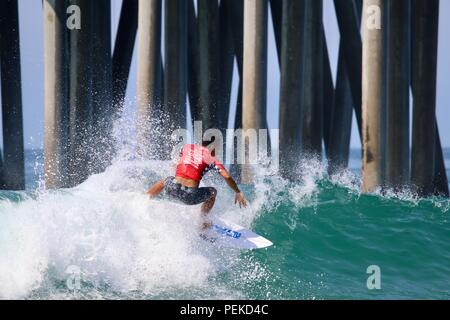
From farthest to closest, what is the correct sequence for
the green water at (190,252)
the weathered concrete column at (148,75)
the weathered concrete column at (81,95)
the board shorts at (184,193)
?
the weathered concrete column at (148,75)
the weathered concrete column at (81,95)
the board shorts at (184,193)
the green water at (190,252)

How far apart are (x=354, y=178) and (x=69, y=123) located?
7.14 m

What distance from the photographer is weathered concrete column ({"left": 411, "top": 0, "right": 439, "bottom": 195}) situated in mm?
16234

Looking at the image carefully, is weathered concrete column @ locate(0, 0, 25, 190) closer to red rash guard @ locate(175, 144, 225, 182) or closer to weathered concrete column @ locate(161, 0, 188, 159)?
weathered concrete column @ locate(161, 0, 188, 159)

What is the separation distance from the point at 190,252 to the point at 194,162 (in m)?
1.17

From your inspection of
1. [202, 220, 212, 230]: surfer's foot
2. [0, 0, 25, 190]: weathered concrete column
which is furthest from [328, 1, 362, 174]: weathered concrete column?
[202, 220, 212, 230]: surfer's foot

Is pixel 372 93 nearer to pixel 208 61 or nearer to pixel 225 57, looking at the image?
pixel 208 61

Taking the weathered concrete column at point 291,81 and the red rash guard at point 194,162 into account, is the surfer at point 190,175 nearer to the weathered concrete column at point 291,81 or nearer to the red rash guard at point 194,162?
the red rash guard at point 194,162

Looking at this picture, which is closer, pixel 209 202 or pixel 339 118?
pixel 209 202

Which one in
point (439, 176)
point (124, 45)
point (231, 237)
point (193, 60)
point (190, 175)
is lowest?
point (439, 176)

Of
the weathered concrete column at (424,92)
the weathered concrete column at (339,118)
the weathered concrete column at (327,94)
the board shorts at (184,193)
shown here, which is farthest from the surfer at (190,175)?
the weathered concrete column at (339,118)

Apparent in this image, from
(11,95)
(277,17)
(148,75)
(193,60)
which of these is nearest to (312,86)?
(277,17)

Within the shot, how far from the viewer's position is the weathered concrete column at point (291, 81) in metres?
16.5

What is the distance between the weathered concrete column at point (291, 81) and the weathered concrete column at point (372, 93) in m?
1.76

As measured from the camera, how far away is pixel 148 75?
16.3 metres
